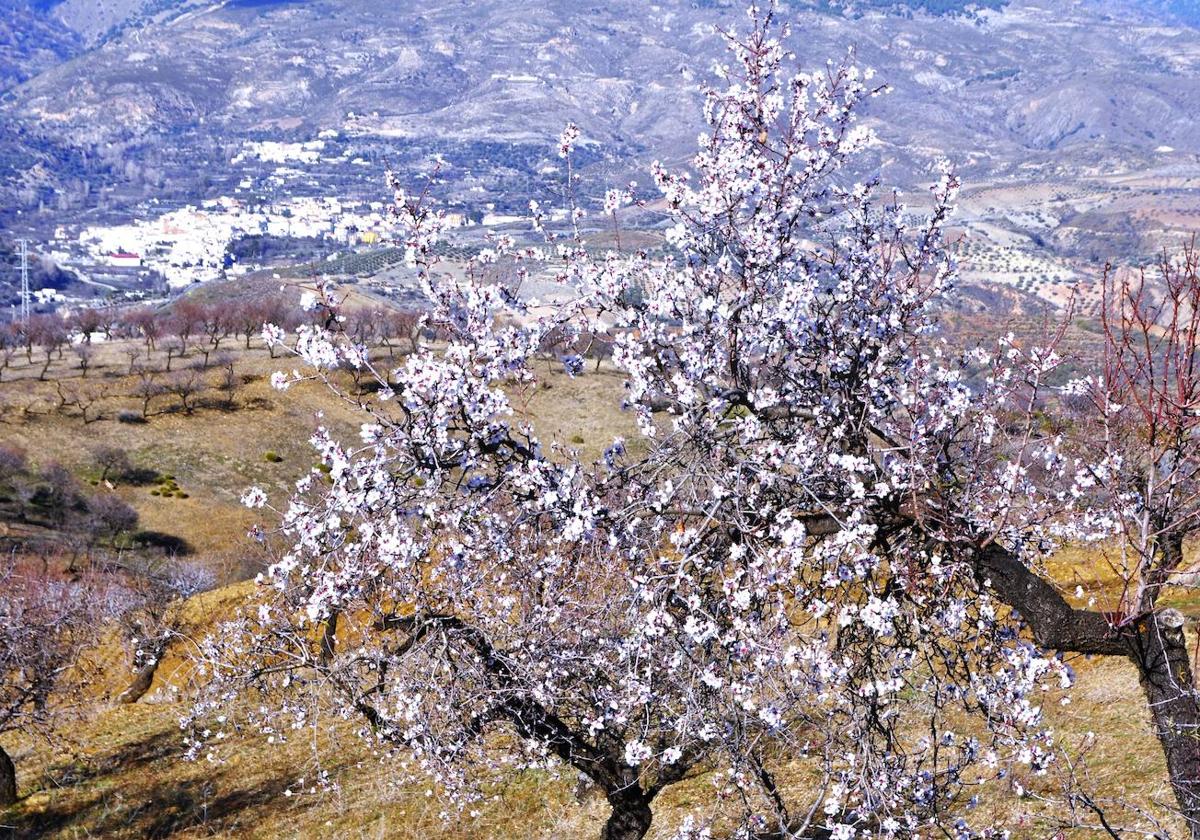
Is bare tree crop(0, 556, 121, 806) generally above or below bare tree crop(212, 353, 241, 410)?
above

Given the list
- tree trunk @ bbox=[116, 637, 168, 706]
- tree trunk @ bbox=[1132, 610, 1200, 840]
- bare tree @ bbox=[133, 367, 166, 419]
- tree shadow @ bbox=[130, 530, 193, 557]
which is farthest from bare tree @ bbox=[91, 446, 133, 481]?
tree trunk @ bbox=[1132, 610, 1200, 840]

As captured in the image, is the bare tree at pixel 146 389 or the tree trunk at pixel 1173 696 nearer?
the tree trunk at pixel 1173 696

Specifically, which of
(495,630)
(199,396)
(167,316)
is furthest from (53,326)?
(495,630)

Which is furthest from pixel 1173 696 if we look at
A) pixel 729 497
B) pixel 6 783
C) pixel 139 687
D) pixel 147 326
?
pixel 147 326

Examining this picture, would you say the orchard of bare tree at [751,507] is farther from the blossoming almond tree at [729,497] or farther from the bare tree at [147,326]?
the bare tree at [147,326]

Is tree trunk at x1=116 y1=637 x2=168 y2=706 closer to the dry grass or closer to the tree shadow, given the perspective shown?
the dry grass

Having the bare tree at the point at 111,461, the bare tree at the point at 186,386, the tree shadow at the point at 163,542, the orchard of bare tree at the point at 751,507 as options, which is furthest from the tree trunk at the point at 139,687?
the bare tree at the point at 186,386
